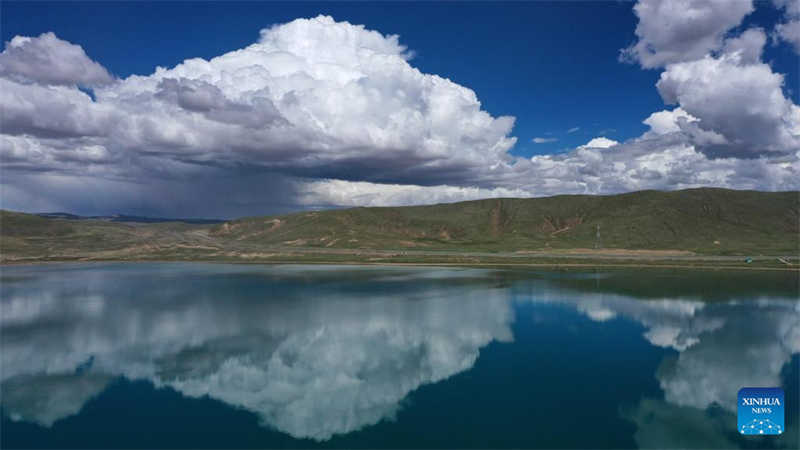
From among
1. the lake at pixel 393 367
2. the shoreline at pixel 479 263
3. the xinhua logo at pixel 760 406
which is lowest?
the lake at pixel 393 367

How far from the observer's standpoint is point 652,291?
103 meters

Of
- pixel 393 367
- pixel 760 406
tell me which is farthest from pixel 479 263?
pixel 760 406

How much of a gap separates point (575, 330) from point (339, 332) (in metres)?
35.5

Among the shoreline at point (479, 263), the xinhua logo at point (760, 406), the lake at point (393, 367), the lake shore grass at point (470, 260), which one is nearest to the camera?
the xinhua logo at point (760, 406)

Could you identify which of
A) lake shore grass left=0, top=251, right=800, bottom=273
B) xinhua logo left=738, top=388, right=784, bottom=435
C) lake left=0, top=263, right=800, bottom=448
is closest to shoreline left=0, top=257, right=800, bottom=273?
lake shore grass left=0, top=251, right=800, bottom=273

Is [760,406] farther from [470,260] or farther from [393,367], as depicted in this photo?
[470,260]

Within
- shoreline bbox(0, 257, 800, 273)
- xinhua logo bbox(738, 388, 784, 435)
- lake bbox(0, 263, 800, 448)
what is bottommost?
lake bbox(0, 263, 800, 448)

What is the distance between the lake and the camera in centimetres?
3459

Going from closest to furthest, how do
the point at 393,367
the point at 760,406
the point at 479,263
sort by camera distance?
the point at 760,406 < the point at 393,367 < the point at 479,263

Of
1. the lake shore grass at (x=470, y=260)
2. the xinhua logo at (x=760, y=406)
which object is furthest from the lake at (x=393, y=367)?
the lake shore grass at (x=470, y=260)

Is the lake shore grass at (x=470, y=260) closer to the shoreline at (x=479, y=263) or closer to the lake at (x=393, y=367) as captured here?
the shoreline at (x=479, y=263)

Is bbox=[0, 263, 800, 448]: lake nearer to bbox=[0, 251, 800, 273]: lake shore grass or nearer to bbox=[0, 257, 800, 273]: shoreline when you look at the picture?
bbox=[0, 257, 800, 273]: shoreline

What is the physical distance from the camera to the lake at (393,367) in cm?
3459

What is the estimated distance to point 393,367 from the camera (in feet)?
166
